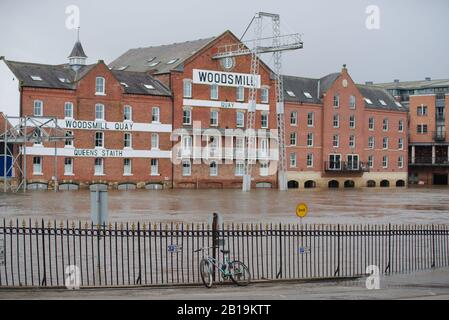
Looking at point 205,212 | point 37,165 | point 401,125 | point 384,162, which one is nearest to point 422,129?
point 401,125

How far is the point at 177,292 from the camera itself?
1691 cm

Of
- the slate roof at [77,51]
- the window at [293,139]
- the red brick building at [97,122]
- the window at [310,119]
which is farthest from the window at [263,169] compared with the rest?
the slate roof at [77,51]

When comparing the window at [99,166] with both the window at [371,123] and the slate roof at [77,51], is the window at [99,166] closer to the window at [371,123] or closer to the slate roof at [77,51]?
the slate roof at [77,51]

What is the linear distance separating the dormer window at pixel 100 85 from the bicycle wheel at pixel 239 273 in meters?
54.8

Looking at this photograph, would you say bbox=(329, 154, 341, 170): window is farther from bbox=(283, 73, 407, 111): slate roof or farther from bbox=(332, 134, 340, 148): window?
bbox=(283, 73, 407, 111): slate roof

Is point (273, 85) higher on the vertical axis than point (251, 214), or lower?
higher

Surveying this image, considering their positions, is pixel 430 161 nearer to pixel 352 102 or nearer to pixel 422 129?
pixel 422 129

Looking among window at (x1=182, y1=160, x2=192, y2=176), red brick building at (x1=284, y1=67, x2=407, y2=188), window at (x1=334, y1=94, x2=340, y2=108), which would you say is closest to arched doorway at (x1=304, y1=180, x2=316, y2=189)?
red brick building at (x1=284, y1=67, x2=407, y2=188)

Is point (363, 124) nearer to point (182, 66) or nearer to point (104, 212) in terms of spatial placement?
point (182, 66)

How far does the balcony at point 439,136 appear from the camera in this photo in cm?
11056

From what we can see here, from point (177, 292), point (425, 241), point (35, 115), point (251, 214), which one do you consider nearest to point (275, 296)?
point (177, 292)

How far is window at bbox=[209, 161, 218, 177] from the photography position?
7956 cm
